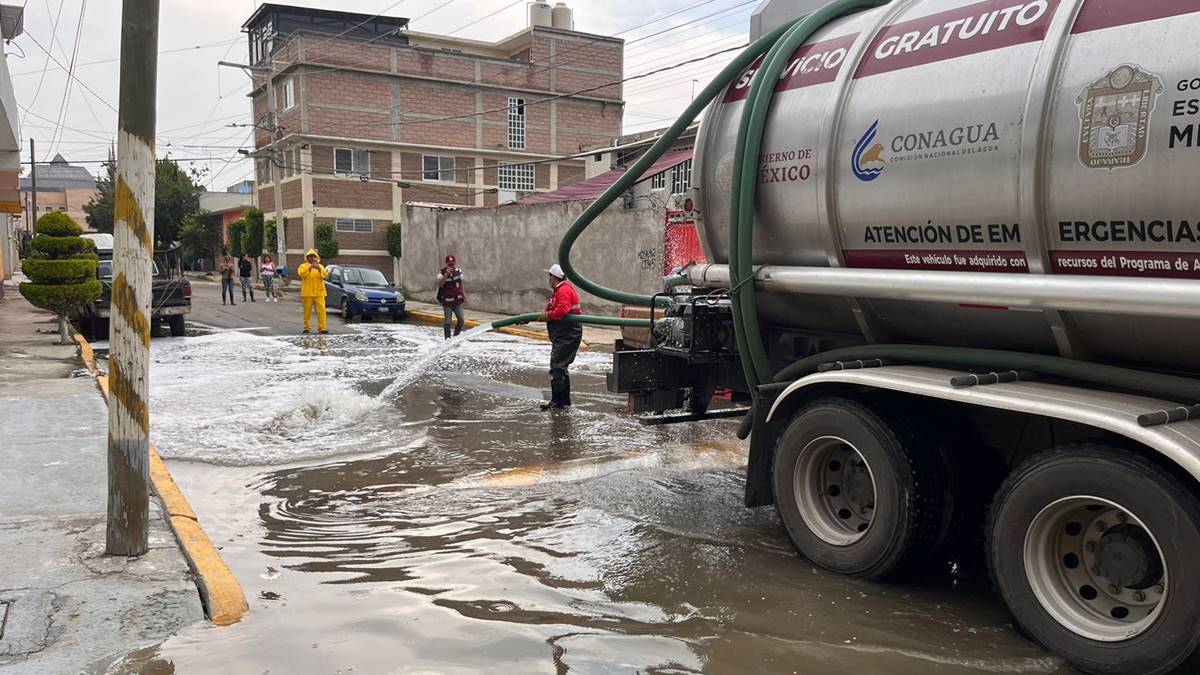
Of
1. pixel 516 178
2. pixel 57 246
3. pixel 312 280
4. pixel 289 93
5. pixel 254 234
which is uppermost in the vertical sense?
pixel 289 93

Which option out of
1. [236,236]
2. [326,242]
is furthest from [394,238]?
[236,236]

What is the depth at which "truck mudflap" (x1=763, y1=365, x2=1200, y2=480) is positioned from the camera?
3422mm

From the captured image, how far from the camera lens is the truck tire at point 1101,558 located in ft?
11.3

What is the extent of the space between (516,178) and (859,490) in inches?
1903

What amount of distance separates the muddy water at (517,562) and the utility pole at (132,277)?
74cm

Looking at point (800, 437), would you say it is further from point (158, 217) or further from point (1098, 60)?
point (158, 217)

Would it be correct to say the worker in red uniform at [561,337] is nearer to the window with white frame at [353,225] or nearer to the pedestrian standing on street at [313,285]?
the pedestrian standing on street at [313,285]

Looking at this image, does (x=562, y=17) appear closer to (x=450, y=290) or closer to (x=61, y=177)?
(x=450, y=290)

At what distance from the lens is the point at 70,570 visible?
15.6 ft

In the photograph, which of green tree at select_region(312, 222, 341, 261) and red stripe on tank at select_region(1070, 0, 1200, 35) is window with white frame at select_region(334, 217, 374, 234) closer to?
green tree at select_region(312, 222, 341, 261)

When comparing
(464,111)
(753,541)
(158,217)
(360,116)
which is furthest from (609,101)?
(753,541)

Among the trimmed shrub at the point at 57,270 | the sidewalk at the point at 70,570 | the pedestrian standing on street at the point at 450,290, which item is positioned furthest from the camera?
the pedestrian standing on street at the point at 450,290

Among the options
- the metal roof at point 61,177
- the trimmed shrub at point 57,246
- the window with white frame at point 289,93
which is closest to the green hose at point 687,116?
the trimmed shrub at point 57,246

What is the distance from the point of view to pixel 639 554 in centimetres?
545
